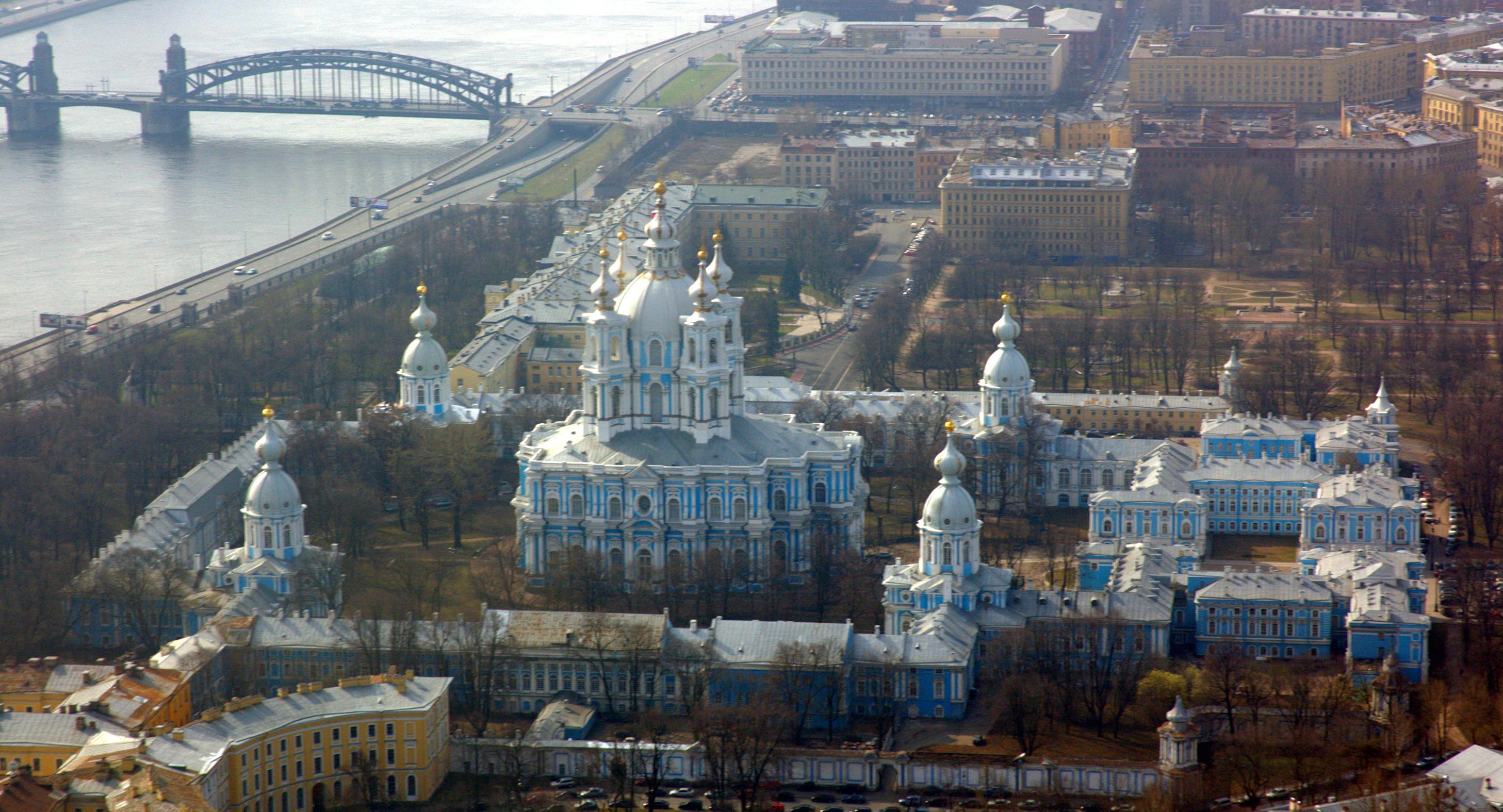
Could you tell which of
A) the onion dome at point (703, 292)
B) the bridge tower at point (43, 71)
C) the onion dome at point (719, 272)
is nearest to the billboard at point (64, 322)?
the onion dome at point (719, 272)

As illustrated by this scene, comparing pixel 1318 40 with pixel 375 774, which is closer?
pixel 375 774

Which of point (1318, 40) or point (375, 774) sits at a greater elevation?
point (1318, 40)

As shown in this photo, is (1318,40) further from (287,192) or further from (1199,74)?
(287,192)

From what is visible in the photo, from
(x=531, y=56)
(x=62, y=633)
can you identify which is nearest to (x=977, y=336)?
(x=62, y=633)

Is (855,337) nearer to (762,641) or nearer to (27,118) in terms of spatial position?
(762,641)

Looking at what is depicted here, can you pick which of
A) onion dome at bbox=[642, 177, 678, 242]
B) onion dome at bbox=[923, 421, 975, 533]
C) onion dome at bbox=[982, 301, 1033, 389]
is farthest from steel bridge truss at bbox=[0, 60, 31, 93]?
onion dome at bbox=[923, 421, 975, 533]
